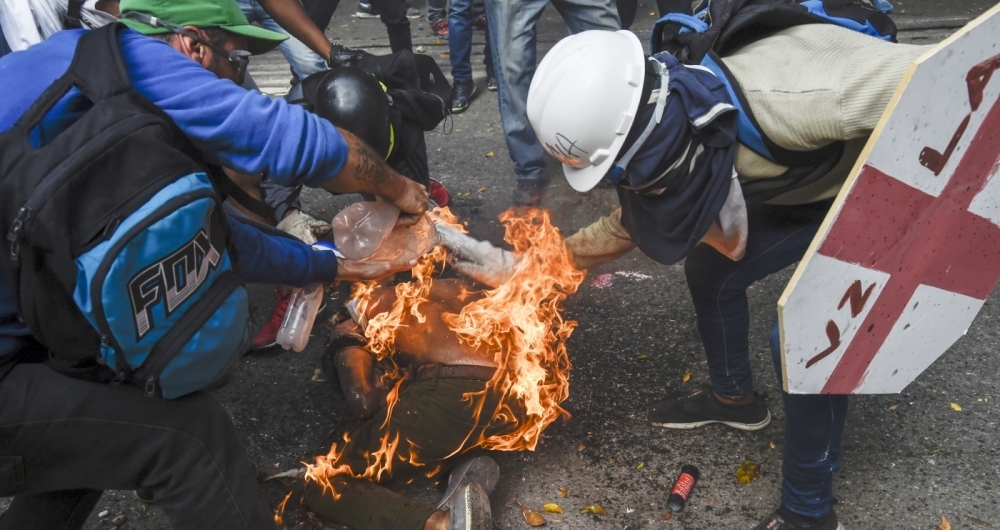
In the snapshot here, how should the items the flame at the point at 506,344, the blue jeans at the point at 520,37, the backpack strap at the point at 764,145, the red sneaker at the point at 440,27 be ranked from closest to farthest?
the backpack strap at the point at 764,145 < the flame at the point at 506,344 < the blue jeans at the point at 520,37 < the red sneaker at the point at 440,27

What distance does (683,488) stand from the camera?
2682mm

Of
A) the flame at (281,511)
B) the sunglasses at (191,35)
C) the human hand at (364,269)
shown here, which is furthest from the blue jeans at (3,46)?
the flame at (281,511)

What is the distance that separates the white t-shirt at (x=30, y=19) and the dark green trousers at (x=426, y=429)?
6.15ft

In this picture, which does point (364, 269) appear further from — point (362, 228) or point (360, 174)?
point (360, 174)

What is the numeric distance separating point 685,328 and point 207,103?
8.12 feet

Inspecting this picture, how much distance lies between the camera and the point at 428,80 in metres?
4.26

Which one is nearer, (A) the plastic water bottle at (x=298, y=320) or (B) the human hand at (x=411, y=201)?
(B) the human hand at (x=411, y=201)

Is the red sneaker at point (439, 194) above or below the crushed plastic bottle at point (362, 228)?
below

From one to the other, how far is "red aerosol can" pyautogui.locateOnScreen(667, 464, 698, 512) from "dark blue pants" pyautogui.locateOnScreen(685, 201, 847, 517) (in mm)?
360

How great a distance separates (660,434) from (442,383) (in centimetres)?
94

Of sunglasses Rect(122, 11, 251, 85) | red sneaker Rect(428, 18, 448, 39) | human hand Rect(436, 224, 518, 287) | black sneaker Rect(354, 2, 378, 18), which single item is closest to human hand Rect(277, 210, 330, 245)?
human hand Rect(436, 224, 518, 287)

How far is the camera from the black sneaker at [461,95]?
594 cm

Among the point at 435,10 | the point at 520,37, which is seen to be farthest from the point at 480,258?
the point at 435,10

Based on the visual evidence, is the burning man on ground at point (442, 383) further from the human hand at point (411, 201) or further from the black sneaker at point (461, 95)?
the black sneaker at point (461, 95)
